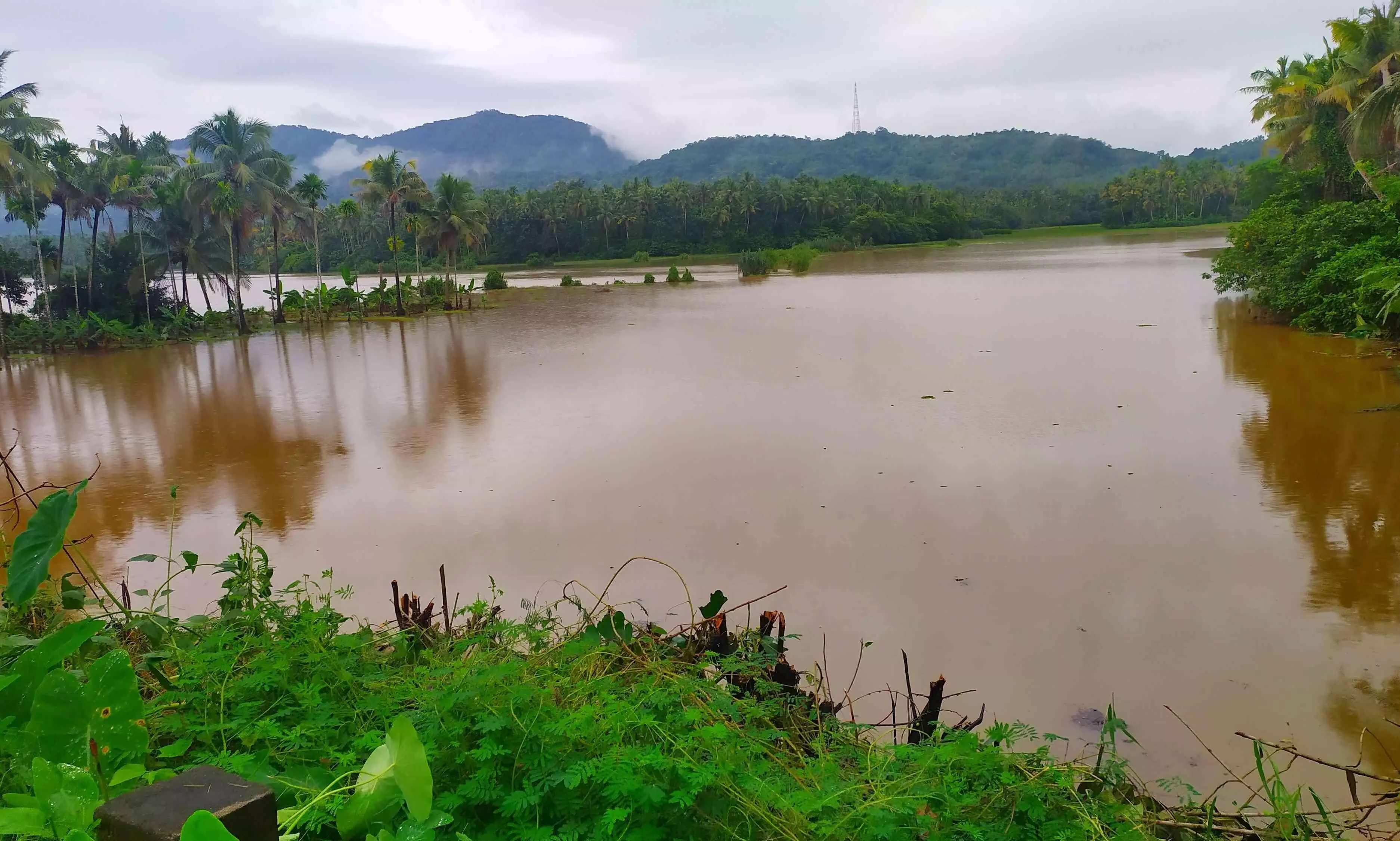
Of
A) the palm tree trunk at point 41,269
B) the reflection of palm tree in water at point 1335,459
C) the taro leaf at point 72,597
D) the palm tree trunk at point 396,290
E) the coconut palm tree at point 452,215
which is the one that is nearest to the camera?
the taro leaf at point 72,597

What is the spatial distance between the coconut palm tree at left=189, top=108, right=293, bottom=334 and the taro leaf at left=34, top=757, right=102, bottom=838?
19.3 metres

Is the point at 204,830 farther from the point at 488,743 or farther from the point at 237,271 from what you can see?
the point at 237,271

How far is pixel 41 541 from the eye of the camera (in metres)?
1.89

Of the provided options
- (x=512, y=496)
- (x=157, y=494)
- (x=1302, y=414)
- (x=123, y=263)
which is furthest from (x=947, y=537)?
(x=123, y=263)

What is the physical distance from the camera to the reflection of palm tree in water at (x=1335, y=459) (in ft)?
14.8

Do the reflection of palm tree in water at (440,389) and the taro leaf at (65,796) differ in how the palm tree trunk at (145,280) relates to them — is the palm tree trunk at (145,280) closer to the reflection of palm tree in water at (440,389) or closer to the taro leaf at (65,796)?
the reflection of palm tree in water at (440,389)

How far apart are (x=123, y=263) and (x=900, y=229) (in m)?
45.9

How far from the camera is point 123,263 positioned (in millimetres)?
19438

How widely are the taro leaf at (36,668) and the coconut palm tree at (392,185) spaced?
22.7 m

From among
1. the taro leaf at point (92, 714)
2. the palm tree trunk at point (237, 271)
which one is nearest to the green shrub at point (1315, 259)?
the taro leaf at point (92, 714)

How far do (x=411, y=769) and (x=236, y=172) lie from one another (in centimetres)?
2059

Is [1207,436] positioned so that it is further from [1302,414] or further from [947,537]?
[947,537]

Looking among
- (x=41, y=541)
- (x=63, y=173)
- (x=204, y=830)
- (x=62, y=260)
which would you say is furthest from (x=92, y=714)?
(x=62, y=260)

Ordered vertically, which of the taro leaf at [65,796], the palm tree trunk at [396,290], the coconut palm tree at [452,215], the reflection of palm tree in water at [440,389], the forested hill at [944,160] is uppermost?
the forested hill at [944,160]
